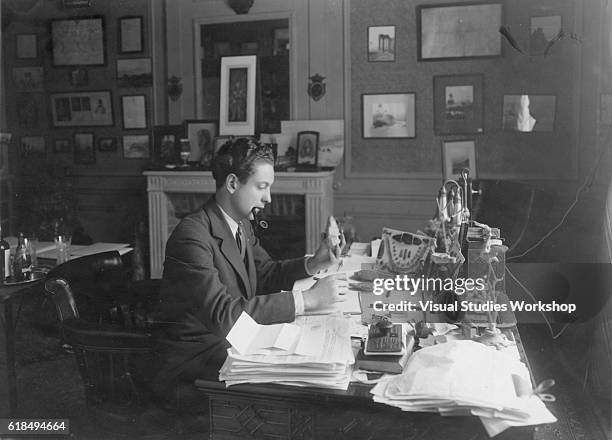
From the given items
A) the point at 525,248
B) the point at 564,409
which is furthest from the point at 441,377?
the point at 525,248

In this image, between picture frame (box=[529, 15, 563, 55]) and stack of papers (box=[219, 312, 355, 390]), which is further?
picture frame (box=[529, 15, 563, 55])

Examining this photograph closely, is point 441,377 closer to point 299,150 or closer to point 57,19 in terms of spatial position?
point 57,19

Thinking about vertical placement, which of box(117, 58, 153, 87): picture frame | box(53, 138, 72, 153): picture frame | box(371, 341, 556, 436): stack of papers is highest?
box(117, 58, 153, 87): picture frame

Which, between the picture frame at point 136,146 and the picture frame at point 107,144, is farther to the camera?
the picture frame at point 136,146

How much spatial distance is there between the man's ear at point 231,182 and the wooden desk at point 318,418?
1.93ft

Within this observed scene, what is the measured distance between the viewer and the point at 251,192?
1548 mm

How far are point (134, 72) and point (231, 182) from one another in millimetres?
889

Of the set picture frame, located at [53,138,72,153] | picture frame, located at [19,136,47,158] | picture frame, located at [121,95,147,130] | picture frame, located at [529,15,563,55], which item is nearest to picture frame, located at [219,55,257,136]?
picture frame, located at [121,95,147,130]

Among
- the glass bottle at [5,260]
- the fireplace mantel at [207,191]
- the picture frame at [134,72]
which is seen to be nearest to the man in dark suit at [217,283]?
the glass bottle at [5,260]

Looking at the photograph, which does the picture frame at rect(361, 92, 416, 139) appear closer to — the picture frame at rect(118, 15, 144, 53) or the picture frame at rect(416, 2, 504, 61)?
the picture frame at rect(416, 2, 504, 61)

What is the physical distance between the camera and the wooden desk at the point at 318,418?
3.25 feet

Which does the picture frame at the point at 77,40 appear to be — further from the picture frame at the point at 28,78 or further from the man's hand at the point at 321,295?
the man's hand at the point at 321,295

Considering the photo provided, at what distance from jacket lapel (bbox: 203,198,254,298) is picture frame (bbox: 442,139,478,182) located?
962 mm

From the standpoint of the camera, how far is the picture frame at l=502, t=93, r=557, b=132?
6.00 feet
